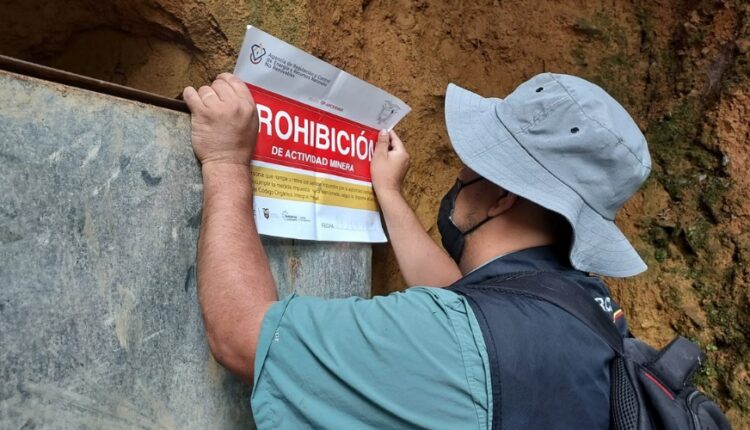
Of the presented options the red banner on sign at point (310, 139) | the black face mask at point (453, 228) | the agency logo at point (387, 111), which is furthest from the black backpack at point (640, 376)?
the agency logo at point (387, 111)

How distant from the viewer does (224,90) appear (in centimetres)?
108

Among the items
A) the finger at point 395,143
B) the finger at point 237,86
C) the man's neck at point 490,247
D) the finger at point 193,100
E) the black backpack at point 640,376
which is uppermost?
the finger at point 237,86

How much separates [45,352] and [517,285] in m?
0.73

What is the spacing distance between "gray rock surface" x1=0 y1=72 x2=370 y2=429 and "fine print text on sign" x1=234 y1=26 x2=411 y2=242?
159 millimetres

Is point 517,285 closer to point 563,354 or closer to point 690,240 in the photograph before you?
point 563,354

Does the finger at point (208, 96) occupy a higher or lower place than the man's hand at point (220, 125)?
higher

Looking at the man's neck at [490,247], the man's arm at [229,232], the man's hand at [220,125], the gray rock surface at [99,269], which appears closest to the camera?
the gray rock surface at [99,269]

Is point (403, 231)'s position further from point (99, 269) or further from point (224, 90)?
point (99, 269)

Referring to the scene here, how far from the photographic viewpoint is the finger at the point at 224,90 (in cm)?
107

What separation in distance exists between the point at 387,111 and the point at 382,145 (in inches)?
3.5

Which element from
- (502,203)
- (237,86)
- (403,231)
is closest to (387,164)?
(403,231)

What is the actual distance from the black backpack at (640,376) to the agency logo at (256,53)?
619mm

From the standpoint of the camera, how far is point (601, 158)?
43.1 inches

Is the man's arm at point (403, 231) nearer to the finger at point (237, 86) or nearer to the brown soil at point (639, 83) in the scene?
the brown soil at point (639, 83)
